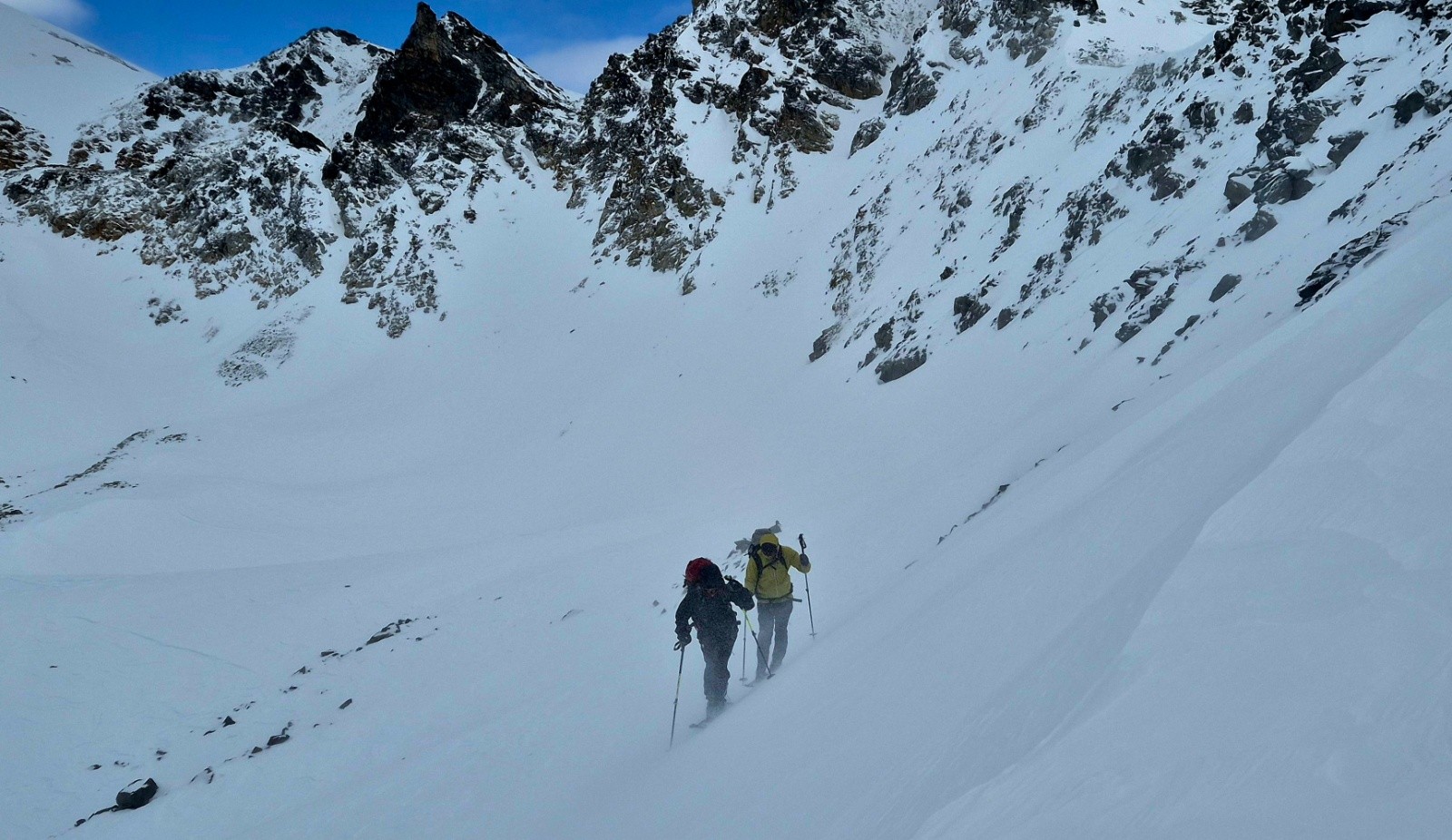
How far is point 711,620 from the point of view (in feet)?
21.6

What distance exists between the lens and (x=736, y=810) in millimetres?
3830

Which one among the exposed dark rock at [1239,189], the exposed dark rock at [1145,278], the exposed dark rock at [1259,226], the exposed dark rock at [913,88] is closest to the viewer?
the exposed dark rock at [1259,226]

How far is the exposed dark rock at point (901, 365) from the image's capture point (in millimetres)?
20216

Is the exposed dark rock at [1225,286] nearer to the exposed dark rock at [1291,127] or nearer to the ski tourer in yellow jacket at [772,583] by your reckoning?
the exposed dark rock at [1291,127]

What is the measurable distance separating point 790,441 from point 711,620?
1524 cm

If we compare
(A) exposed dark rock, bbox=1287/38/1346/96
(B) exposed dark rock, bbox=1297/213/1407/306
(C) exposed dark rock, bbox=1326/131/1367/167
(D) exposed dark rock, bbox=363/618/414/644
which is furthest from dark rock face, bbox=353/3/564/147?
(B) exposed dark rock, bbox=1297/213/1407/306

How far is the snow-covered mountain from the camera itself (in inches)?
99.0

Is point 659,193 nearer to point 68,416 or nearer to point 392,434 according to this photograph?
point 392,434

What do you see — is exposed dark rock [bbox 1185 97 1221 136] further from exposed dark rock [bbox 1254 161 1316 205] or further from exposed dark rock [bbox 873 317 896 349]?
exposed dark rock [bbox 873 317 896 349]

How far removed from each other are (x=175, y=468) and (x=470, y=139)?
3302 centimetres

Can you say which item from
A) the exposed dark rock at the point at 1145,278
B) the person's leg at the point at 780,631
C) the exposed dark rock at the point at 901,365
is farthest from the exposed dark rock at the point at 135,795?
the exposed dark rock at the point at 901,365

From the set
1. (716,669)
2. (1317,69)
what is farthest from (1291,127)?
A: (716,669)

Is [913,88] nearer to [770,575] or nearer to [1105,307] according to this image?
[1105,307]

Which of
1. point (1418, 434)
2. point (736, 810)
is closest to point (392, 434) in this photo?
point (736, 810)
